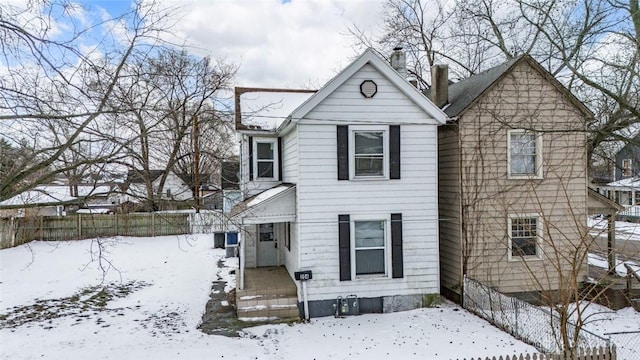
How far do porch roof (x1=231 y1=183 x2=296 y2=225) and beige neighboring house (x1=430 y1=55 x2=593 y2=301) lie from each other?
4.76m

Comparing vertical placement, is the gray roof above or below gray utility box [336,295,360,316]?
above

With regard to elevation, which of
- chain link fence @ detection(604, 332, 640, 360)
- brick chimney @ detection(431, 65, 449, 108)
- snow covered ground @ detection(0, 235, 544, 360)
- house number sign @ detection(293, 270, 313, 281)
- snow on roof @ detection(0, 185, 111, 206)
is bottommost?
chain link fence @ detection(604, 332, 640, 360)

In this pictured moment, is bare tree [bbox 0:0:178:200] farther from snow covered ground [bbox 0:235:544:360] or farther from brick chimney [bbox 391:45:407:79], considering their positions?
brick chimney [bbox 391:45:407:79]

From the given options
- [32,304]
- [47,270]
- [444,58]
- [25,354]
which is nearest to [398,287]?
[25,354]

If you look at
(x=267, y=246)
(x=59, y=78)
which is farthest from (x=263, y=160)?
(x=59, y=78)

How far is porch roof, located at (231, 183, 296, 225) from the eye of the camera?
34.9ft

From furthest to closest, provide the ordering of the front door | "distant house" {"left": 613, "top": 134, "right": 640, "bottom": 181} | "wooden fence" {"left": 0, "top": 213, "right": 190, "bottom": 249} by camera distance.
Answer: "wooden fence" {"left": 0, "top": 213, "right": 190, "bottom": 249}, the front door, "distant house" {"left": 613, "top": 134, "right": 640, "bottom": 181}

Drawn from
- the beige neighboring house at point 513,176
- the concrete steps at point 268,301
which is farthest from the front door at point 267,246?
the beige neighboring house at point 513,176

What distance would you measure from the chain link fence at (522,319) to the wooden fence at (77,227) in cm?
1522

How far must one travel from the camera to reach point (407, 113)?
10.9 meters

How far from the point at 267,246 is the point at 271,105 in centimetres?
507

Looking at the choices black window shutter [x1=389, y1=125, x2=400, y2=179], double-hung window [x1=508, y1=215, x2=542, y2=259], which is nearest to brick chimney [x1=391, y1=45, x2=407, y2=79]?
black window shutter [x1=389, y1=125, x2=400, y2=179]

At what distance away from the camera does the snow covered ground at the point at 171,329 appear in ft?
26.6

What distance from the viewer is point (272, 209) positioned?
1077cm
